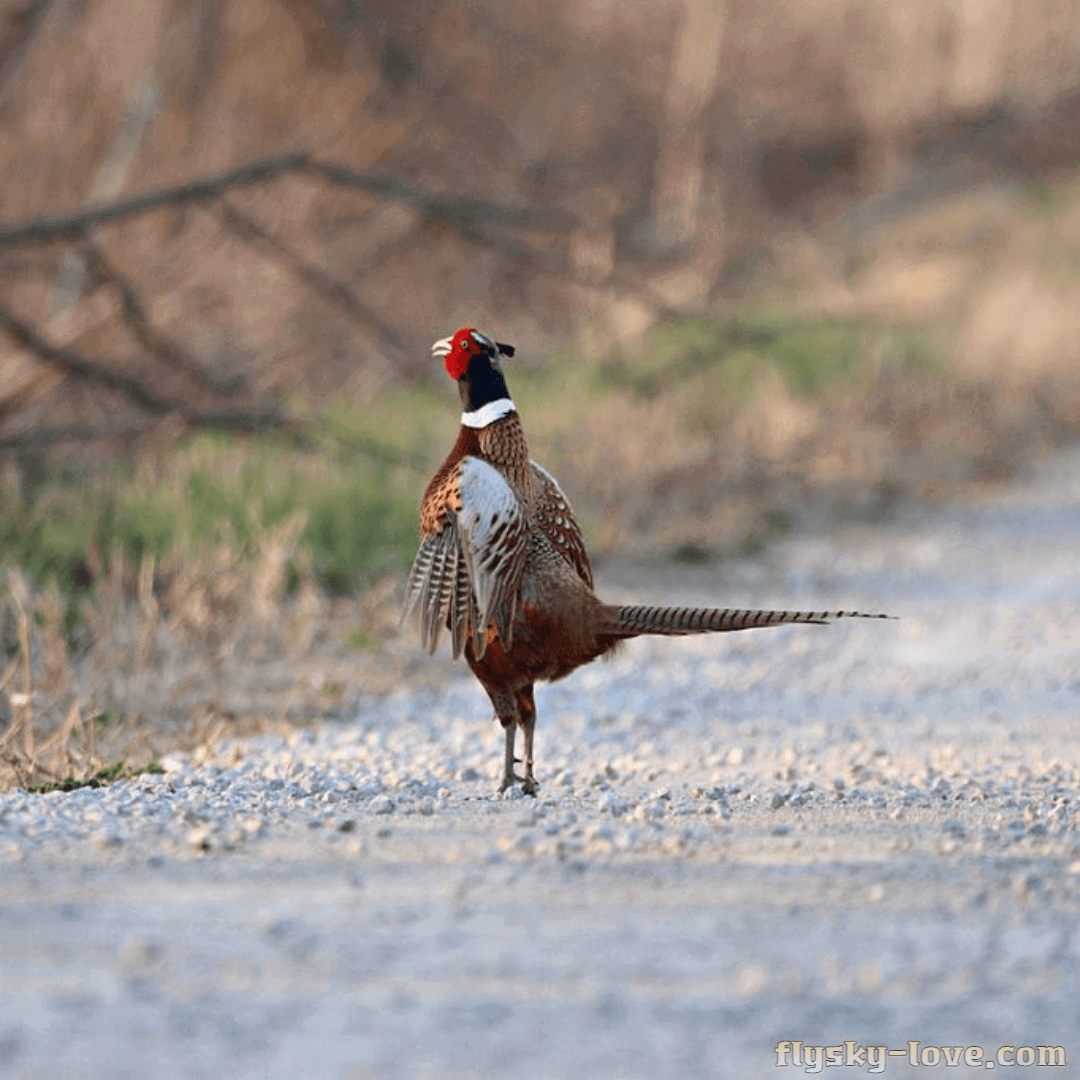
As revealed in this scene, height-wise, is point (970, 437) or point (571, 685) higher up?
point (970, 437)

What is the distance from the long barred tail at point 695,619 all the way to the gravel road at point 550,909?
17.3 inches

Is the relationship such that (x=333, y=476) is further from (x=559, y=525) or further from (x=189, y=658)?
(x=559, y=525)

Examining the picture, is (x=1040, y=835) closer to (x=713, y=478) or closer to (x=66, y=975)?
(x=66, y=975)

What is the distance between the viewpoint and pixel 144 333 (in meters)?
10.2

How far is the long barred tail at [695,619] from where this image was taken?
4.62 meters

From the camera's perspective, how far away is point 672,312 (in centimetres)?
1123

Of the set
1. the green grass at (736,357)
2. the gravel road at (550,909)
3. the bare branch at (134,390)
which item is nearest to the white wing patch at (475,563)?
the gravel road at (550,909)

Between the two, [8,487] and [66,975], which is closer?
[66,975]

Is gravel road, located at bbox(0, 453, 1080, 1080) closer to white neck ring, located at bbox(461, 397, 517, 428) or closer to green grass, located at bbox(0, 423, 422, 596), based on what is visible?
white neck ring, located at bbox(461, 397, 517, 428)

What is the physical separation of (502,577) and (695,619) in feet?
1.65

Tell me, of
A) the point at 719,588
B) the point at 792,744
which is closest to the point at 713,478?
the point at 719,588

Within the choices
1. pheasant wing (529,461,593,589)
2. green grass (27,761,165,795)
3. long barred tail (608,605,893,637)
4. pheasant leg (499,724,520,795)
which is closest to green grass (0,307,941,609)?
green grass (27,761,165,795)

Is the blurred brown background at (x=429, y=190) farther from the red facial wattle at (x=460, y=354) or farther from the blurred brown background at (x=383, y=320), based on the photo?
the red facial wattle at (x=460, y=354)

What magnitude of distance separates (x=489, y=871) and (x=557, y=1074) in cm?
107
